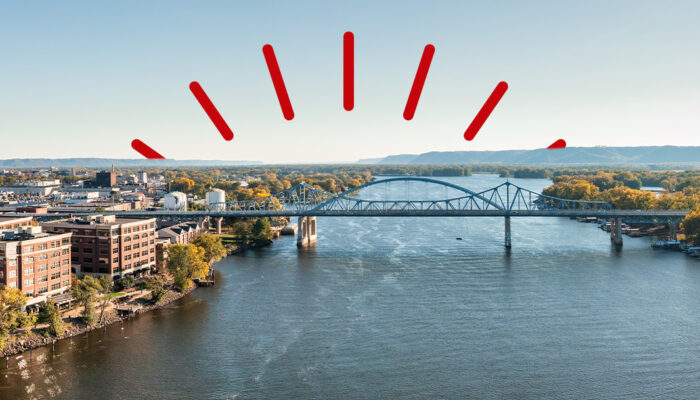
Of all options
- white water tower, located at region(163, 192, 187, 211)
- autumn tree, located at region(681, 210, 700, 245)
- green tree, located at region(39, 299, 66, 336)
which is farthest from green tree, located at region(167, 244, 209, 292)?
autumn tree, located at region(681, 210, 700, 245)

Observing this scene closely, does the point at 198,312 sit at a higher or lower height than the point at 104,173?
lower

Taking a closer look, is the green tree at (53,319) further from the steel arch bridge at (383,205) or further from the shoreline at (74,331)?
the steel arch bridge at (383,205)

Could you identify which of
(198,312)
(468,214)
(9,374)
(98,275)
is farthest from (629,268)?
(9,374)

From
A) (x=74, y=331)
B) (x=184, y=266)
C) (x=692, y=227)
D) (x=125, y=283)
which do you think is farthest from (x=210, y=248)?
(x=692, y=227)

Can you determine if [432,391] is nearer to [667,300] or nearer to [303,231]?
[667,300]

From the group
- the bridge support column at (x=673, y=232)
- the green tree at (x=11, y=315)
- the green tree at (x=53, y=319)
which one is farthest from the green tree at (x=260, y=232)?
the bridge support column at (x=673, y=232)

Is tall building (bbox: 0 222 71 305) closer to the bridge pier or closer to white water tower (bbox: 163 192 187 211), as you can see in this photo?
the bridge pier
